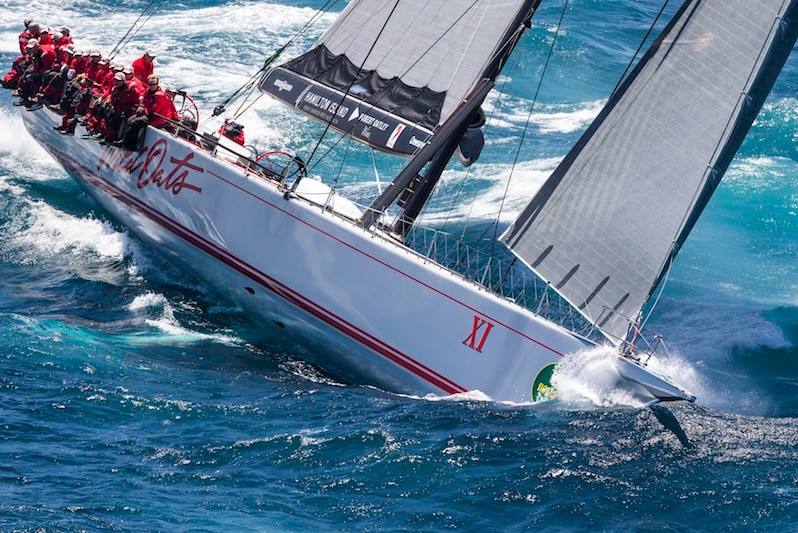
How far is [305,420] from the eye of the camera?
953 cm

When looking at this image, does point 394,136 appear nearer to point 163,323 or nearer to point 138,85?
point 163,323

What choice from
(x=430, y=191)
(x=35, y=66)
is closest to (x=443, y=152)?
(x=430, y=191)

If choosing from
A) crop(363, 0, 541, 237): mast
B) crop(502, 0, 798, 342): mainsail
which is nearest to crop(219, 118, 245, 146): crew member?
crop(363, 0, 541, 237): mast

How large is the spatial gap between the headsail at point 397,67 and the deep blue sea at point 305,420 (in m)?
1.80

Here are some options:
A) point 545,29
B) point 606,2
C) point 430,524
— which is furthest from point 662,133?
point 606,2

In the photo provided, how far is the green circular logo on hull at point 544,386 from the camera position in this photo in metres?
10.2

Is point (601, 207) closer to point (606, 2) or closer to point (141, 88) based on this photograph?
point (141, 88)

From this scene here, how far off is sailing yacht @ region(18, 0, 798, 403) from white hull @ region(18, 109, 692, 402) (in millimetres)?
20

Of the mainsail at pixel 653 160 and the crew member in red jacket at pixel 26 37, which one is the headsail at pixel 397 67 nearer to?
the mainsail at pixel 653 160

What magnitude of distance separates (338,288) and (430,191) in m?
1.73

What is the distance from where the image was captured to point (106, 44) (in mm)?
22234

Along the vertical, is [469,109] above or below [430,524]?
above

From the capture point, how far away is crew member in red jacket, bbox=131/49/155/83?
544 inches

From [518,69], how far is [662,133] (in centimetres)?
1395
